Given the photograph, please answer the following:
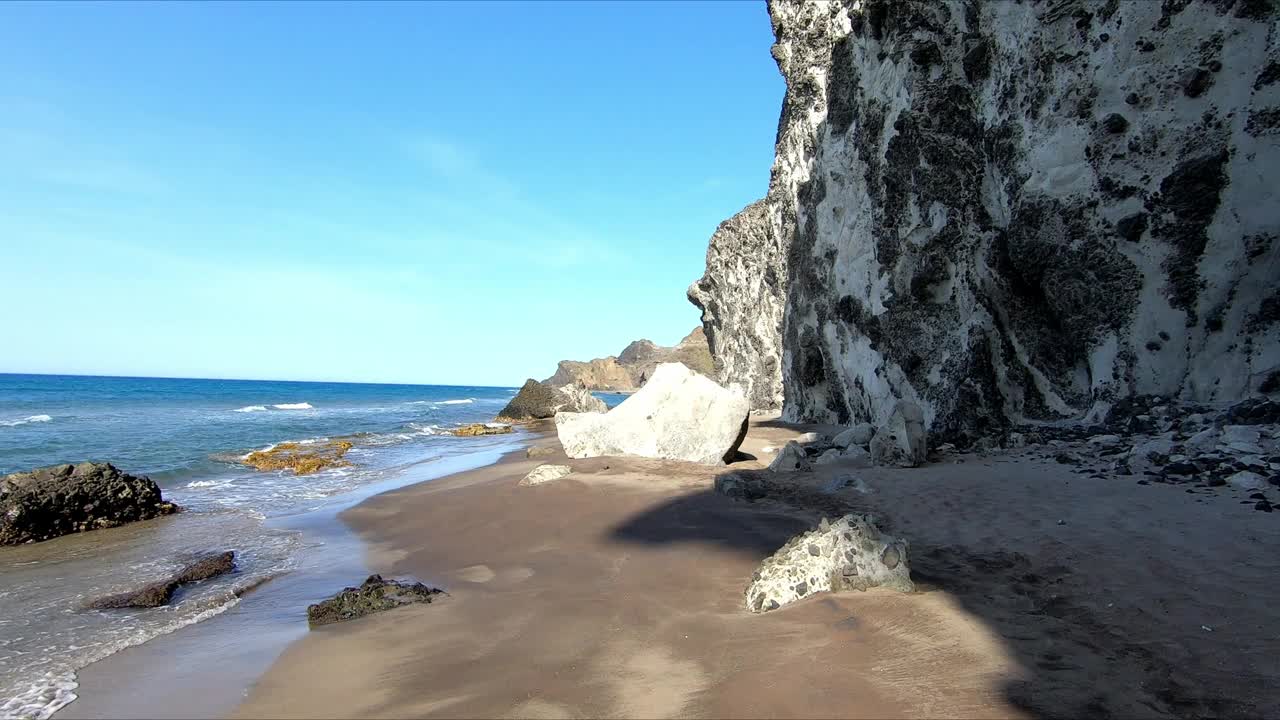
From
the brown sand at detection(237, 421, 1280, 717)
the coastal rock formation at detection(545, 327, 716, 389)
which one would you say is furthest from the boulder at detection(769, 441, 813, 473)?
the coastal rock formation at detection(545, 327, 716, 389)

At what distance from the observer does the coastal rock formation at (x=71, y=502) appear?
848 cm

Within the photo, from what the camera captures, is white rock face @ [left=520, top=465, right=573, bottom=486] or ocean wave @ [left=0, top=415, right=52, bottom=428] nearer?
white rock face @ [left=520, top=465, right=573, bottom=486]

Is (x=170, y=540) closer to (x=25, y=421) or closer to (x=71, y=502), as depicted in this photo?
(x=71, y=502)

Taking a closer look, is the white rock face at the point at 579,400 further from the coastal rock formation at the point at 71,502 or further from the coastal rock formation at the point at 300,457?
the coastal rock formation at the point at 71,502

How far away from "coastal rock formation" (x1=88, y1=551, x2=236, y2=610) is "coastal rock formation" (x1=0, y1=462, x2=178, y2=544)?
137 inches

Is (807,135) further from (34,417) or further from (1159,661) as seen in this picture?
(34,417)

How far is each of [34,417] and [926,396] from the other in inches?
1534

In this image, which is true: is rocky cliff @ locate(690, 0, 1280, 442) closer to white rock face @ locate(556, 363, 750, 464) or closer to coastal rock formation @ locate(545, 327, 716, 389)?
white rock face @ locate(556, 363, 750, 464)

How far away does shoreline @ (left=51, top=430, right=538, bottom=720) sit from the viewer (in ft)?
12.2

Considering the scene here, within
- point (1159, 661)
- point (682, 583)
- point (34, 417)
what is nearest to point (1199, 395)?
point (1159, 661)

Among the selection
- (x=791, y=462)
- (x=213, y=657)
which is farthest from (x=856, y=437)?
(x=213, y=657)

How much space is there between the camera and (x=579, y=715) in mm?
3209

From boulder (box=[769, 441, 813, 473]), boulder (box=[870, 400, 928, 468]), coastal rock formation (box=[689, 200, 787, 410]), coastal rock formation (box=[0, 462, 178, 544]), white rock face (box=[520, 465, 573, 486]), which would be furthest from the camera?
coastal rock formation (box=[689, 200, 787, 410])

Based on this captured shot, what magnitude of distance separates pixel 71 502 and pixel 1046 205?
50.8 ft
